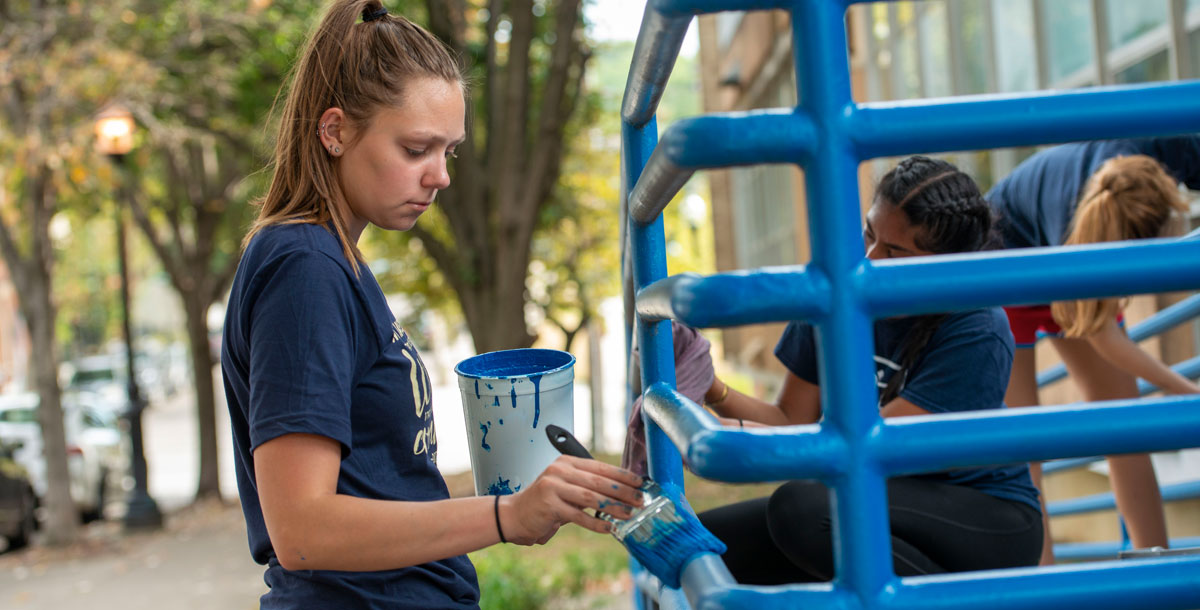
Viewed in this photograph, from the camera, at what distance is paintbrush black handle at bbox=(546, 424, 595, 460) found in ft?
4.88

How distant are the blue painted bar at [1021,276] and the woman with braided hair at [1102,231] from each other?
1833 mm

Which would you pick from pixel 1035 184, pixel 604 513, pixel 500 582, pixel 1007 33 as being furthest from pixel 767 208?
pixel 604 513

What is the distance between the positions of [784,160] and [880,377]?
153 centimetres

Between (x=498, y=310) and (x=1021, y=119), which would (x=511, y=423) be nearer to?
(x=1021, y=119)

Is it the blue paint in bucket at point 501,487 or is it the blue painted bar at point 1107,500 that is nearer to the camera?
the blue paint in bucket at point 501,487

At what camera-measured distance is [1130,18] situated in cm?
543

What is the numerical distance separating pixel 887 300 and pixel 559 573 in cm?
557

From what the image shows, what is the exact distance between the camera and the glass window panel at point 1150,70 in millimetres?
5121

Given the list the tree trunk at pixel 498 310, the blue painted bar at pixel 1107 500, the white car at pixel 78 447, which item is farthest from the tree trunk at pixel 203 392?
the blue painted bar at pixel 1107 500

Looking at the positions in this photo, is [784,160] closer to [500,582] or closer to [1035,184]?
[1035,184]

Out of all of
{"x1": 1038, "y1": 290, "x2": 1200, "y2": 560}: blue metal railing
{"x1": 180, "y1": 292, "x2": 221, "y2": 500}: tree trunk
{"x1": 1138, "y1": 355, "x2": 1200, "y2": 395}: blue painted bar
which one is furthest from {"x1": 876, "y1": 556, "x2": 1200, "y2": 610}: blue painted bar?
{"x1": 180, "y1": 292, "x2": 221, "y2": 500}: tree trunk

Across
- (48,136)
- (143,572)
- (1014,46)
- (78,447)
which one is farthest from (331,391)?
(78,447)

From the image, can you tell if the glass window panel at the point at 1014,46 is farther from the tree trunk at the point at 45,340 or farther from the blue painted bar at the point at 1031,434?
the tree trunk at the point at 45,340

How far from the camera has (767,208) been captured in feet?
53.5
